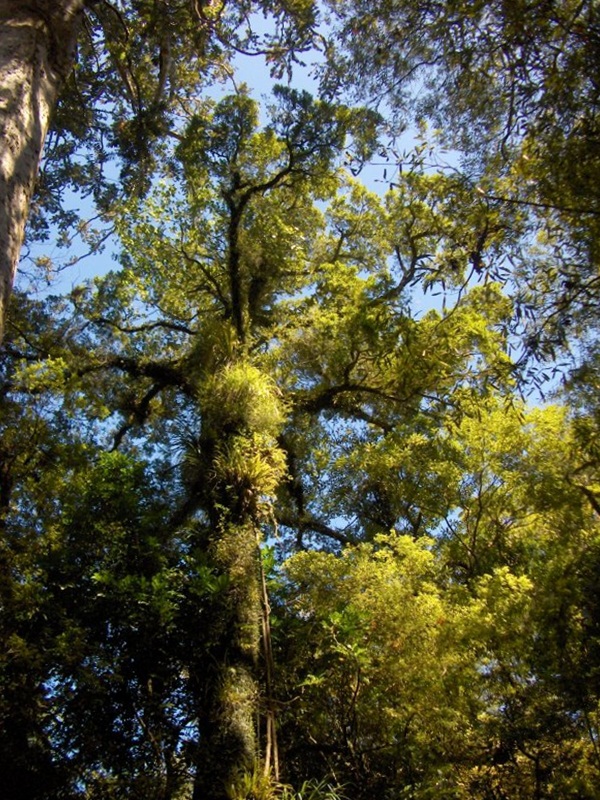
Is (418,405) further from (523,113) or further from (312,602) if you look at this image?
(523,113)

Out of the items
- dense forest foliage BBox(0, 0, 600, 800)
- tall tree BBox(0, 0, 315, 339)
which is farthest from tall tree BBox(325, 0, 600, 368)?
tall tree BBox(0, 0, 315, 339)

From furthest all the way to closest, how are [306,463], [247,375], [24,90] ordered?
[306,463] < [247,375] < [24,90]

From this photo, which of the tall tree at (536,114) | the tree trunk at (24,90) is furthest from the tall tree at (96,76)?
the tall tree at (536,114)

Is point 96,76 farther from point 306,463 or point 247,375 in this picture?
point 306,463

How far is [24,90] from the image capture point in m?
3.68

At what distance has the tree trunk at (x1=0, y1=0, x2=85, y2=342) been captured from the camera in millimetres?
3119

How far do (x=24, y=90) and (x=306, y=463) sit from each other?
8147 mm

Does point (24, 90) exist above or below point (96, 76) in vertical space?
below

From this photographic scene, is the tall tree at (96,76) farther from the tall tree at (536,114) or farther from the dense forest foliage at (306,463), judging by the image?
the tall tree at (536,114)

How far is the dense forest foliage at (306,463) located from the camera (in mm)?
4840

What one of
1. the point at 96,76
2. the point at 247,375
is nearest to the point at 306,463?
the point at 247,375

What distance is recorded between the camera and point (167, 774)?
504 cm

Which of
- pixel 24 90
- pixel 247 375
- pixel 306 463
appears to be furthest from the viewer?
pixel 306 463

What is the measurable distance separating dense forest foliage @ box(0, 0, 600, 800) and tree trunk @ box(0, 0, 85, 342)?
0.51 feet
